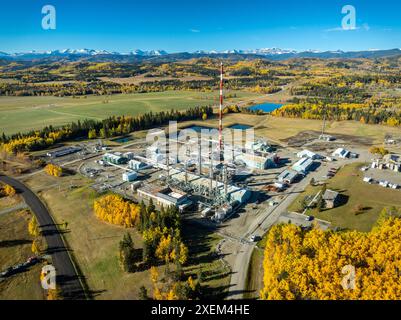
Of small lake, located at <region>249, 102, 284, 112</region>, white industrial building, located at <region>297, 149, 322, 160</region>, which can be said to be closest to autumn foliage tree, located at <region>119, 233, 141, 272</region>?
white industrial building, located at <region>297, 149, 322, 160</region>

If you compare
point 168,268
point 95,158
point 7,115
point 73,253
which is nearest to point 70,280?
point 73,253

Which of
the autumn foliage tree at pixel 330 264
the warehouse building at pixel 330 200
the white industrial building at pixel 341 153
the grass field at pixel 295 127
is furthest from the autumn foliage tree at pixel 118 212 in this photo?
the grass field at pixel 295 127

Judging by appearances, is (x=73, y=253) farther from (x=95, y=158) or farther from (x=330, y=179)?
(x=330, y=179)

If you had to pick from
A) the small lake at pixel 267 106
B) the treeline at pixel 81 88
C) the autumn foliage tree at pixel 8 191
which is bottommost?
the autumn foliage tree at pixel 8 191

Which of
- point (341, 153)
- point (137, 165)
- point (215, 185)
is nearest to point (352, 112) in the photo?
point (341, 153)

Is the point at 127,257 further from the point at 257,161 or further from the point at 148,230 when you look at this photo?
the point at 257,161

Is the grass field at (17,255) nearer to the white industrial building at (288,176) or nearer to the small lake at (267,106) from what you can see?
the white industrial building at (288,176)
